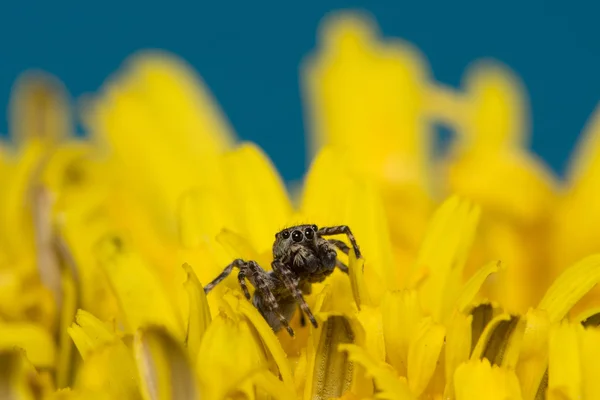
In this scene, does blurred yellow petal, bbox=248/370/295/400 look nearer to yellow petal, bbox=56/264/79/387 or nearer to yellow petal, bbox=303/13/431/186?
yellow petal, bbox=56/264/79/387

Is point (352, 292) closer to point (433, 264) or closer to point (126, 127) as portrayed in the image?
point (433, 264)

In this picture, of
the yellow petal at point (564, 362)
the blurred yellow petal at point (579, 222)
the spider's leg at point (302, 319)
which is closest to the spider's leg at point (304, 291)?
the spider's leg at point (302, 319)

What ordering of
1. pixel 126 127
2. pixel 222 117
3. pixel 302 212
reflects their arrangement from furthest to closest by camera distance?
pixel 222 117 → pixel 126 127 → pixel 302 212

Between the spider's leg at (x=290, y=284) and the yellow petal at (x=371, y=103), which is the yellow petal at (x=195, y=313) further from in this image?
the yellow petal at (x=371, y=103)

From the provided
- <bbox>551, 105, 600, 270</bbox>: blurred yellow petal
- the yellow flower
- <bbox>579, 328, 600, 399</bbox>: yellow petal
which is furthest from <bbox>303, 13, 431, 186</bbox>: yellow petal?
<bbox>579, 328, 600, 399</bbox>: yellow petal

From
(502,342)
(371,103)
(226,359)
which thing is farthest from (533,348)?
(371,103)

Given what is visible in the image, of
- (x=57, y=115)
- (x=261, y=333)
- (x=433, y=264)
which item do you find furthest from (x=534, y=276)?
(x=57, y=115)

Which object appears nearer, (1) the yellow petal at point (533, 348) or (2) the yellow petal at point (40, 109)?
(1) the yellow petal at point (533, 348)
